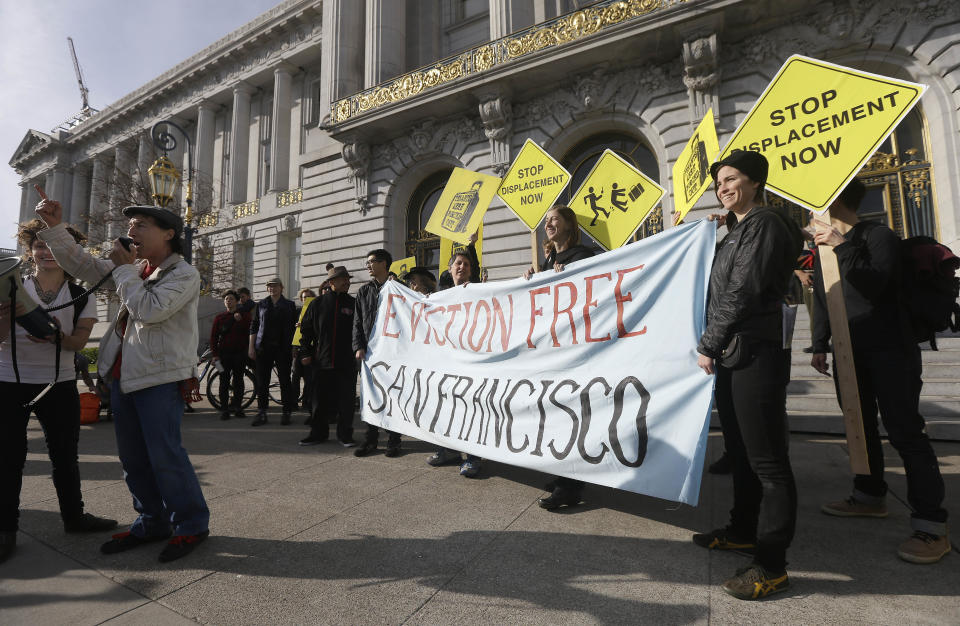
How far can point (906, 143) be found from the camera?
1029 centimetres

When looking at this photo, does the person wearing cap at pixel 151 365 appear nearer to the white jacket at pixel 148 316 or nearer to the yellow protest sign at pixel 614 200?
the white jacket at pixel 148 316

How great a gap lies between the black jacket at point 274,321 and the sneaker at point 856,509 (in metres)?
6.78

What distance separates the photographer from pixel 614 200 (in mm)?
5102

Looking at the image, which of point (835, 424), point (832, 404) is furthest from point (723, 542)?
point (832, 404)

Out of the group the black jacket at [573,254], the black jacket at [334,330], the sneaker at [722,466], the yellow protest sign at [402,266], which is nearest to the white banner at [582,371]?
the black jacket at [573,254]

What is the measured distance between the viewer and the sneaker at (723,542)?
95.3 inches

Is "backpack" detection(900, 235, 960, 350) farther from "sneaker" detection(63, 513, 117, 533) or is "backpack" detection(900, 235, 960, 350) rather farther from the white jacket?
"sneaker" detection(63, 513, 117, 533)

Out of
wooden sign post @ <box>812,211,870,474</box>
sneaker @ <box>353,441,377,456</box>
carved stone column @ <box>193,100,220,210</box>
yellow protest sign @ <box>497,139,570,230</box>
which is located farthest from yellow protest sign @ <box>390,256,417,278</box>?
carved stone column @ <box>193,100,220,210</box>

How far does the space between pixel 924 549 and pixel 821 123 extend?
7.99ft

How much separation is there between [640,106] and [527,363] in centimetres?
1097

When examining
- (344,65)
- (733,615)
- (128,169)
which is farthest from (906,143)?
(128,169)

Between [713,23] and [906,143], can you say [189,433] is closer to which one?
[713,23]

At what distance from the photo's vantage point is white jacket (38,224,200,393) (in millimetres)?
2477

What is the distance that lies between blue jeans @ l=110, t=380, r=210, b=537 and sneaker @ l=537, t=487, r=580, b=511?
2092 mm
